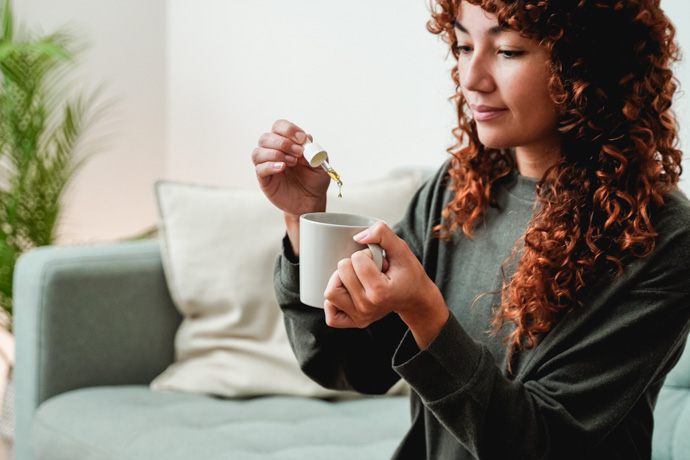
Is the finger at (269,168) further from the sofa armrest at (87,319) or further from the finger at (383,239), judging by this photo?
the sofa armrest at (87,319)

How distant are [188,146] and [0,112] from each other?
90cm

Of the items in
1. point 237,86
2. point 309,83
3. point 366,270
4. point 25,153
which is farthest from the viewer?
point 237,86

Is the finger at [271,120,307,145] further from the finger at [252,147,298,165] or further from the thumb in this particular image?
the thumb

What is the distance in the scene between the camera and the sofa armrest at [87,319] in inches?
69.2

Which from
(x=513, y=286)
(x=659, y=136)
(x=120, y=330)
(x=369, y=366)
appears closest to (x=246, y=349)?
(x=120, y=330)

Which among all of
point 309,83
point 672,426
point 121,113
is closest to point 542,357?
point 672,426

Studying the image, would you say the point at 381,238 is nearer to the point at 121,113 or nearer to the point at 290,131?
the point at 290,131

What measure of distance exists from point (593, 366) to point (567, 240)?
0.15 m

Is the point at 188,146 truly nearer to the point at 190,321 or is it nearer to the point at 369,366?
the point at 190,321

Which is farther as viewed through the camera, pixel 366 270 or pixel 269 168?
pixel 269 168

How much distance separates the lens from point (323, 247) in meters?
0.89

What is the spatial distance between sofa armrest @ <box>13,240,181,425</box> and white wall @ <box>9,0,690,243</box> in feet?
2.71

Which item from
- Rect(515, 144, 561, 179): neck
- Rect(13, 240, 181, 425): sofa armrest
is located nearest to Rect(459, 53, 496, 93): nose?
Rect(515, 144, 561, 179): neck

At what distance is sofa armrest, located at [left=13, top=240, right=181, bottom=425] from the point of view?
1.76 metres
